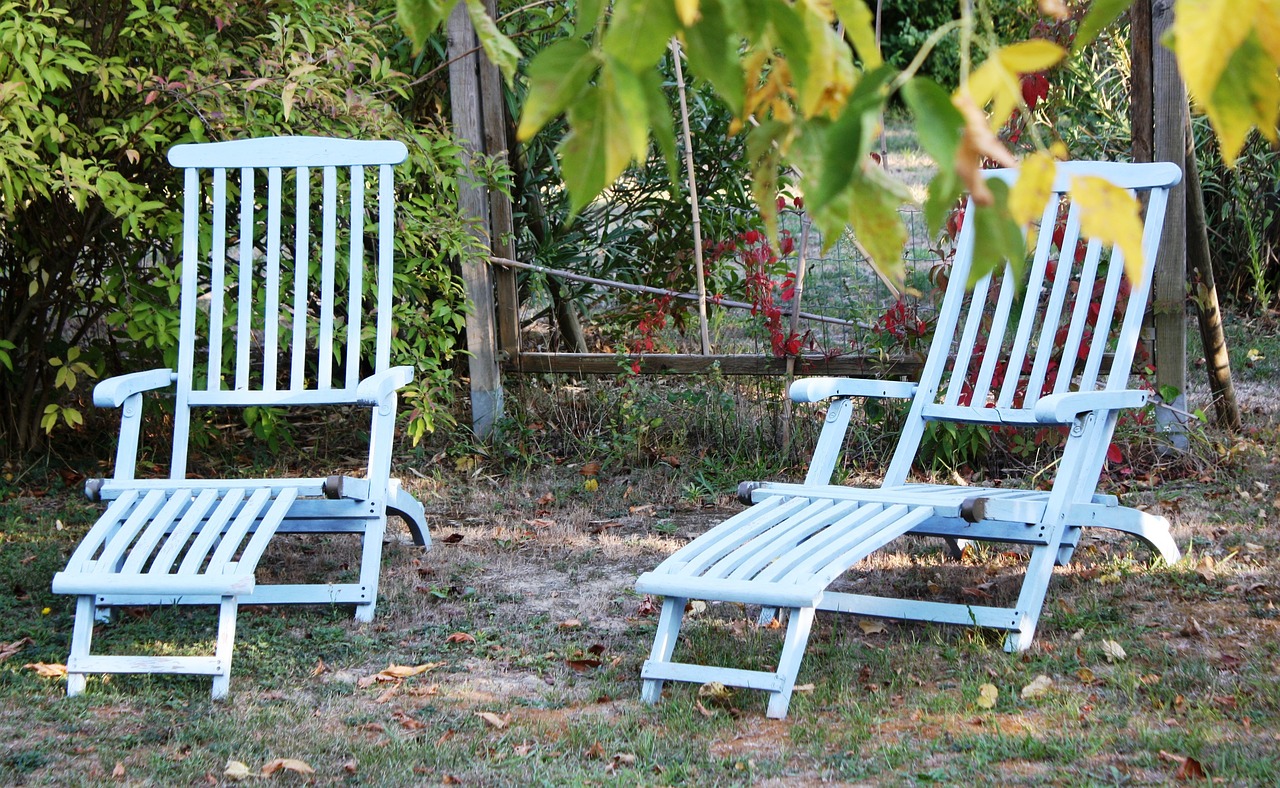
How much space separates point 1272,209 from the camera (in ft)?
21.5

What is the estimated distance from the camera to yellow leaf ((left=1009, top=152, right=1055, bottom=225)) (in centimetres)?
80

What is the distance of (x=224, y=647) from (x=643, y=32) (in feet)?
7.70

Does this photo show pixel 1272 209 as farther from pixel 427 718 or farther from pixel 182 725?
pixel 182 725

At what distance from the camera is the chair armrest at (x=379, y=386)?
3426mm

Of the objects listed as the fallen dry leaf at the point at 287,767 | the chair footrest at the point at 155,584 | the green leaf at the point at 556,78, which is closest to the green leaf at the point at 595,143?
the green leaf at the point at 556,78

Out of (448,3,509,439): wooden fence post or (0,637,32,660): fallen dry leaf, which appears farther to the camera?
(448,3,509,439): wooden fence post

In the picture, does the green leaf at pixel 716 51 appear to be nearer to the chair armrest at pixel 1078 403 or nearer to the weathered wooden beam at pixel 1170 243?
the chair armrest at pixel 1078 403

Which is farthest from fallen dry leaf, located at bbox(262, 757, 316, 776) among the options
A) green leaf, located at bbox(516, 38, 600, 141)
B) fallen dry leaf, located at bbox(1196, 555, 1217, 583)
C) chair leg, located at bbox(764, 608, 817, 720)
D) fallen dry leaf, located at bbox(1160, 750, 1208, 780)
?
fallen dry leaf, located at bbox(1196, 555, 1217, 583)

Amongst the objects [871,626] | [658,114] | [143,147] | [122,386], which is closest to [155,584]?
[122,386]

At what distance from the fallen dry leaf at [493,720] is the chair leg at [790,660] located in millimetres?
587

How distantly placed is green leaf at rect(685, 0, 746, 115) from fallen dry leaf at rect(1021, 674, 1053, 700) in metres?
2.16

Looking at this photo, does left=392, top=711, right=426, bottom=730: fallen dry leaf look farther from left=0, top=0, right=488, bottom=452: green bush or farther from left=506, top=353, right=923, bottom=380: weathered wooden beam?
left=506, top=353, right=923, bottom=380: weathered wooden beam

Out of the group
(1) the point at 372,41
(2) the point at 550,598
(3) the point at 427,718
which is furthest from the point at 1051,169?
(1) the point at 372,41

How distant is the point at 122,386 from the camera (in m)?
3.41
